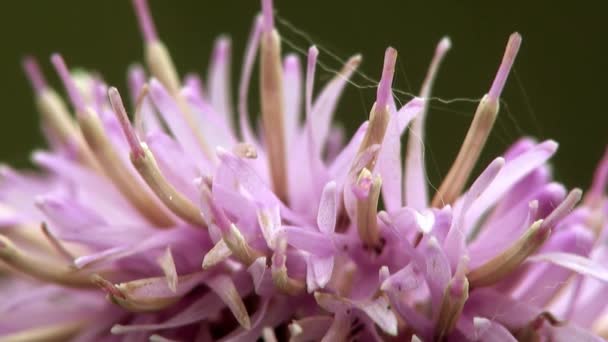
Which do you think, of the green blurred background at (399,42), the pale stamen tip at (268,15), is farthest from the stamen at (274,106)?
the green blurred background at (399,42)

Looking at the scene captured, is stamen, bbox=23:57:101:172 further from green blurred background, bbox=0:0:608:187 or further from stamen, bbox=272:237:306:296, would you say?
green blurred background, bbox=0:0:608:187

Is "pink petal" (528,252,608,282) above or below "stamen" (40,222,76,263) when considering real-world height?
below

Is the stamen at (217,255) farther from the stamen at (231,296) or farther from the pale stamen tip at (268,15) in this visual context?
the pale stamen tip at (268,15)

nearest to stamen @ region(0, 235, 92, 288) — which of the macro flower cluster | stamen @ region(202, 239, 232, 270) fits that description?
the macro flower cluster

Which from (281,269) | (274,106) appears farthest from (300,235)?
(274,106)

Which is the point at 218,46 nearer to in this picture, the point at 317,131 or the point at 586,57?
the point at 317,131

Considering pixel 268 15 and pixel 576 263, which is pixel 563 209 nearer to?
pixel 576 263

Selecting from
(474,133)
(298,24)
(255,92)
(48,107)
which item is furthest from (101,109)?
(298,24)
